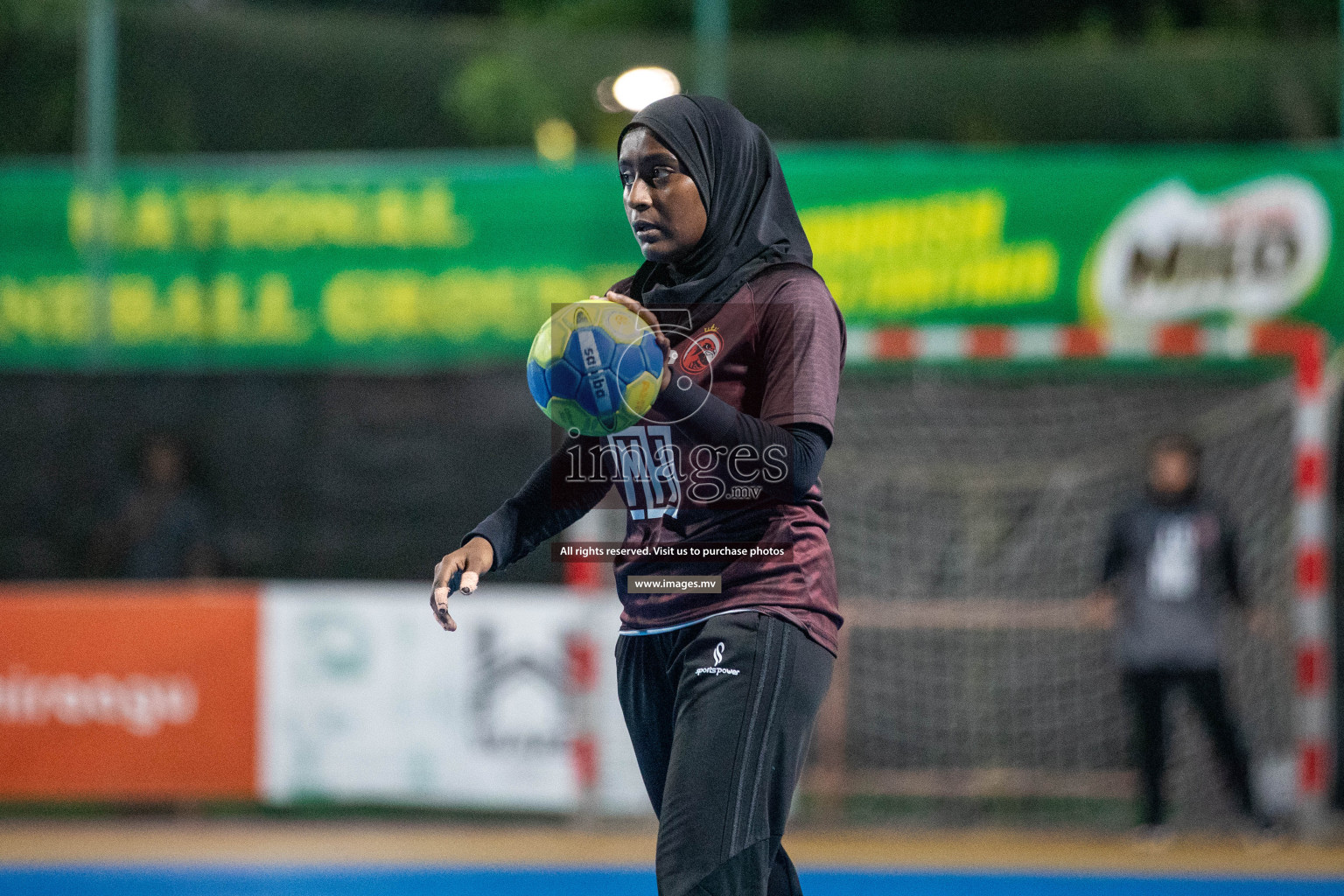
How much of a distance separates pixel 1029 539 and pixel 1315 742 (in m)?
1.85

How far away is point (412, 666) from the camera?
333 inches

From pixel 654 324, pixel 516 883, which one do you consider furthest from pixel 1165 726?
pixel 654 324

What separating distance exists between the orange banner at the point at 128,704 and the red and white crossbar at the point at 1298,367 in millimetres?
3664

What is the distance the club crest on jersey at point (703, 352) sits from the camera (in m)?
3.01

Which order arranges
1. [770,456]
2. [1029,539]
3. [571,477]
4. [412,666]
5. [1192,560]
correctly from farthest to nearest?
[1029,539], [412,666], [1192,560], [571,477], [770,456]

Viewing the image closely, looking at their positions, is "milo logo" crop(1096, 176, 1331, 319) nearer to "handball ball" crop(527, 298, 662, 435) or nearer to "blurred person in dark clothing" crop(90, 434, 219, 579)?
"blurred person in dark clothing" crop(90, 434, 219, 579)

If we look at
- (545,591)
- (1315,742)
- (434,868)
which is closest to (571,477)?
(434,868)

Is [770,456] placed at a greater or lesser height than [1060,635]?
greater

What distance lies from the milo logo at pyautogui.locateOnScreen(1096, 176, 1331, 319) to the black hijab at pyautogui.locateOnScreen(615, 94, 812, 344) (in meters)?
6.33

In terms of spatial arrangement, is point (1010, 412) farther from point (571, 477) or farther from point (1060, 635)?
point (571, 477)

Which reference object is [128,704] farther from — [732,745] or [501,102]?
[732,745]

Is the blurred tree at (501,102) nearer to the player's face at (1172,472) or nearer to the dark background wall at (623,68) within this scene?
the dark background wall at (623,68)

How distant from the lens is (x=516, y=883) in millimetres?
7027

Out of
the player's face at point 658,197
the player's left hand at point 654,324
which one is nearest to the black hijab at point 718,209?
the player's face at point 658,197
